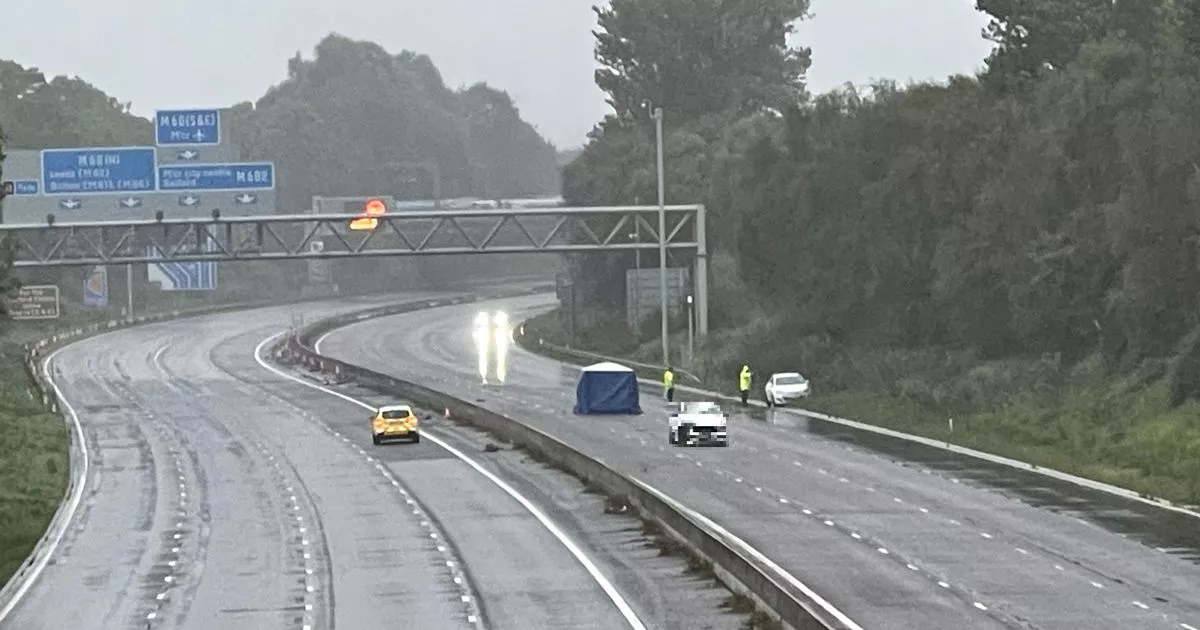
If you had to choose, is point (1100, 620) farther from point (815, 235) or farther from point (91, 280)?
point (91, 280)

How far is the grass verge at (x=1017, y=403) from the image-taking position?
52.0 metres

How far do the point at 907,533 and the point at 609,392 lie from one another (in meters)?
37.2

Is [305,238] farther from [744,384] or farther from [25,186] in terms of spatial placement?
[744,384]

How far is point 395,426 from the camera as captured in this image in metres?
68.5

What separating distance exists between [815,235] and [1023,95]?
14.3 meters

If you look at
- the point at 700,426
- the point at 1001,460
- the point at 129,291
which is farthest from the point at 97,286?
the point at 1001,460

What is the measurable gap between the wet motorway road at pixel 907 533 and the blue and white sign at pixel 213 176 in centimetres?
2099

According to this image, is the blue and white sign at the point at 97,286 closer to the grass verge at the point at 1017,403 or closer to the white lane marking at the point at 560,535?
the white lane marking at the point at 560,535

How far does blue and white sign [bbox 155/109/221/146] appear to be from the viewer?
8494cm

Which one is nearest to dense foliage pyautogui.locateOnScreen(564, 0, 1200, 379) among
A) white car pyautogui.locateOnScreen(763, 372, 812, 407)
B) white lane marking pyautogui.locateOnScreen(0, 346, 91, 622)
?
white car pyautogui.locateOnScreen(763, 372, 812, 407)

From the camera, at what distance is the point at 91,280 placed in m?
125

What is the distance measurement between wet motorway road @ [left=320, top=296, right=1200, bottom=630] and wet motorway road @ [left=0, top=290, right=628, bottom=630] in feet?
13.6

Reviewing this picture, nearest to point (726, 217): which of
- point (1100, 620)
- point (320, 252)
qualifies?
point (320, 252)

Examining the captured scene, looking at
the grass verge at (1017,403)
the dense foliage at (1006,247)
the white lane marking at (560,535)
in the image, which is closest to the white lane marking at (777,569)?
the white lane marking at (560,535)
